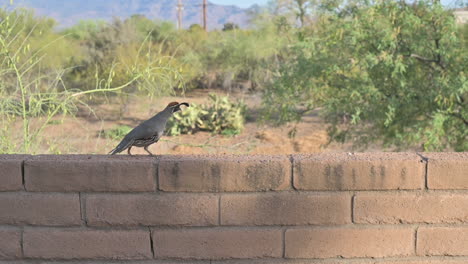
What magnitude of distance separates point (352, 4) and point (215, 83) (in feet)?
63.4

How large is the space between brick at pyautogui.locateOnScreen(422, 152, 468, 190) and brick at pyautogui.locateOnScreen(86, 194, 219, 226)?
0.89 meters

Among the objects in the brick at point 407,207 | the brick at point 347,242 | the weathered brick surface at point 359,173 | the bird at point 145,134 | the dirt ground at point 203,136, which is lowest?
the dirt ground at point 203,136

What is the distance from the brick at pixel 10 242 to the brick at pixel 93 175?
0.21 m

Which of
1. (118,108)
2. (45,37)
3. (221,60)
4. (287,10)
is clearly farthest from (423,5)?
(287,10)

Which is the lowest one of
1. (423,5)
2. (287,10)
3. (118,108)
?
(118,108)

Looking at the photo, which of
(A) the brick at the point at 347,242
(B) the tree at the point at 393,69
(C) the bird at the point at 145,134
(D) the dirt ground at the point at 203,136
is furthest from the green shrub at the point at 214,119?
(A) the brick at the point at 347,242

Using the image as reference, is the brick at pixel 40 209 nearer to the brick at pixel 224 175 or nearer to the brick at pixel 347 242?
the brick at pixel 224 175

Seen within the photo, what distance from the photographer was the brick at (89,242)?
7.23ft

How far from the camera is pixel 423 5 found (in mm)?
8141

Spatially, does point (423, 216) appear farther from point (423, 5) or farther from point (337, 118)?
point (337, 118)

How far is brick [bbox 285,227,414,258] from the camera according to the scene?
2.22 m

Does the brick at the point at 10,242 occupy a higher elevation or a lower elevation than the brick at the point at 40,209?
lower

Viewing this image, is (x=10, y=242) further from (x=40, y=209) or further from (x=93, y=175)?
(x=93, y=175)

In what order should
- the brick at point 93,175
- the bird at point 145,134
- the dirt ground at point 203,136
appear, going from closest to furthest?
the brick at point 93,175
the bird at point 145,134
the dirt ground at point 203,136
